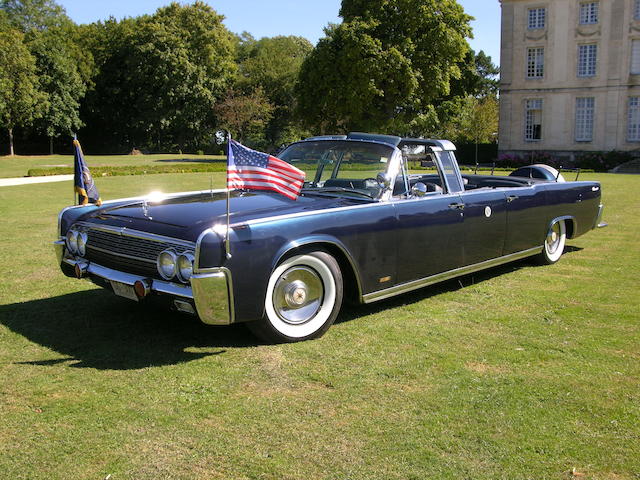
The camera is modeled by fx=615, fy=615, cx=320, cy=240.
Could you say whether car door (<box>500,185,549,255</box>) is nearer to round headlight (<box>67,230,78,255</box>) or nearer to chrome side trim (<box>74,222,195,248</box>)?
chrome side trim (<box>74,222,195,248</box>)

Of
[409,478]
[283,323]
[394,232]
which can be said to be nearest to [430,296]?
[394,232]

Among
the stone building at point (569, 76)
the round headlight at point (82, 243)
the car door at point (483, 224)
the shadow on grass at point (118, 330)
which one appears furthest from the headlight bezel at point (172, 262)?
the stone building at point (569, 76)

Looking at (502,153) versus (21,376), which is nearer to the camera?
(21,376)

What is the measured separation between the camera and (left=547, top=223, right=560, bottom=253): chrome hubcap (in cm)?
801

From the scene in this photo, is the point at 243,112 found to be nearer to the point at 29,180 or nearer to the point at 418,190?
the point at 29,180

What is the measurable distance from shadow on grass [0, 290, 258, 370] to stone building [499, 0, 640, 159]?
44.8 meters

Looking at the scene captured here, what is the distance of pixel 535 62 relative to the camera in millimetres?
46281

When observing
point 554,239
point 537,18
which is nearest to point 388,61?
point 537,18

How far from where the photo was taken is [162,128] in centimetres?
5884

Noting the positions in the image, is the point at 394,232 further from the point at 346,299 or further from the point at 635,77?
the point at 635,77

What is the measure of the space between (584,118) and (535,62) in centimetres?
558

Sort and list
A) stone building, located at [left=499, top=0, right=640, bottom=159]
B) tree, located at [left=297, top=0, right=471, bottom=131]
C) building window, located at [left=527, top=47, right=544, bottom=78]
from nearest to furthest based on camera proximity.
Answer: tree, located at [left=297, top=0, right=471, bottom=131], stone building, located at [left=499, top=0, right=640, bottom=159], building window, located at [left=527, top=47, right=544, bottom=78]

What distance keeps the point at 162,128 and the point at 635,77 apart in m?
40.4

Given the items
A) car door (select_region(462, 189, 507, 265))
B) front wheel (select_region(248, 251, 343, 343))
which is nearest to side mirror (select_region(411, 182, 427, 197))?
car door (select_region(462, 189, 507, 265))
